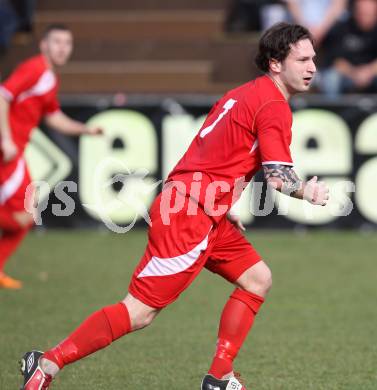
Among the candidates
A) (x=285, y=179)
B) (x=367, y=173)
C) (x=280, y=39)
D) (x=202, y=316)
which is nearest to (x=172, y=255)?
(x=285, y=179)

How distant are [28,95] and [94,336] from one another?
4.26 metres

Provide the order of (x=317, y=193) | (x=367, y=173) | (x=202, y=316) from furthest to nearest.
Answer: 1. (x=367, y=173)
2. (x=202, y=316)
3. (x=317, y=193)

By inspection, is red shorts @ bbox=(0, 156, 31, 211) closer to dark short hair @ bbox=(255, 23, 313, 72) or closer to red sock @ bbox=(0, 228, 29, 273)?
red sock @ bbox=(0, 228, 29, 273)

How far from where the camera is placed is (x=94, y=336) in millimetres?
4953

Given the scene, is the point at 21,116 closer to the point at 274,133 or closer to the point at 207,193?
the point at 207,193

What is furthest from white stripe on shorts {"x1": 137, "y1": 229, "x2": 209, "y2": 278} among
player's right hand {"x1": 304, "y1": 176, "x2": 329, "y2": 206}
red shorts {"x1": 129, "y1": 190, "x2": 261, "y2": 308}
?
player's right hand {"x1": 304, "y1": 176, "x2": 329, "y2": 206}

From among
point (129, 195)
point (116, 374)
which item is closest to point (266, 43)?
point (116, 374)

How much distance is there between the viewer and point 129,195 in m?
11.3

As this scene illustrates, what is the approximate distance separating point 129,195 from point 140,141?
64 centimetres

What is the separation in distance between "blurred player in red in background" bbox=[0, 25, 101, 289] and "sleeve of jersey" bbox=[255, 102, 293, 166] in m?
3.98

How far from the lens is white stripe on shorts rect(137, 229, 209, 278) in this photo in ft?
16.3

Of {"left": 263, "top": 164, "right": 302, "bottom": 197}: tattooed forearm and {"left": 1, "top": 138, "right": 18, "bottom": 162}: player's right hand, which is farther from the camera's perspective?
{"left": 1, "top": 138, "right": 18, "bottom": 162}: player's right hand

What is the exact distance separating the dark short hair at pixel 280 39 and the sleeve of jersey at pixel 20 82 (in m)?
4.06

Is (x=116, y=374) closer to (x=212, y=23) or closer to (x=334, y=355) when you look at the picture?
(x=334, y=355)
